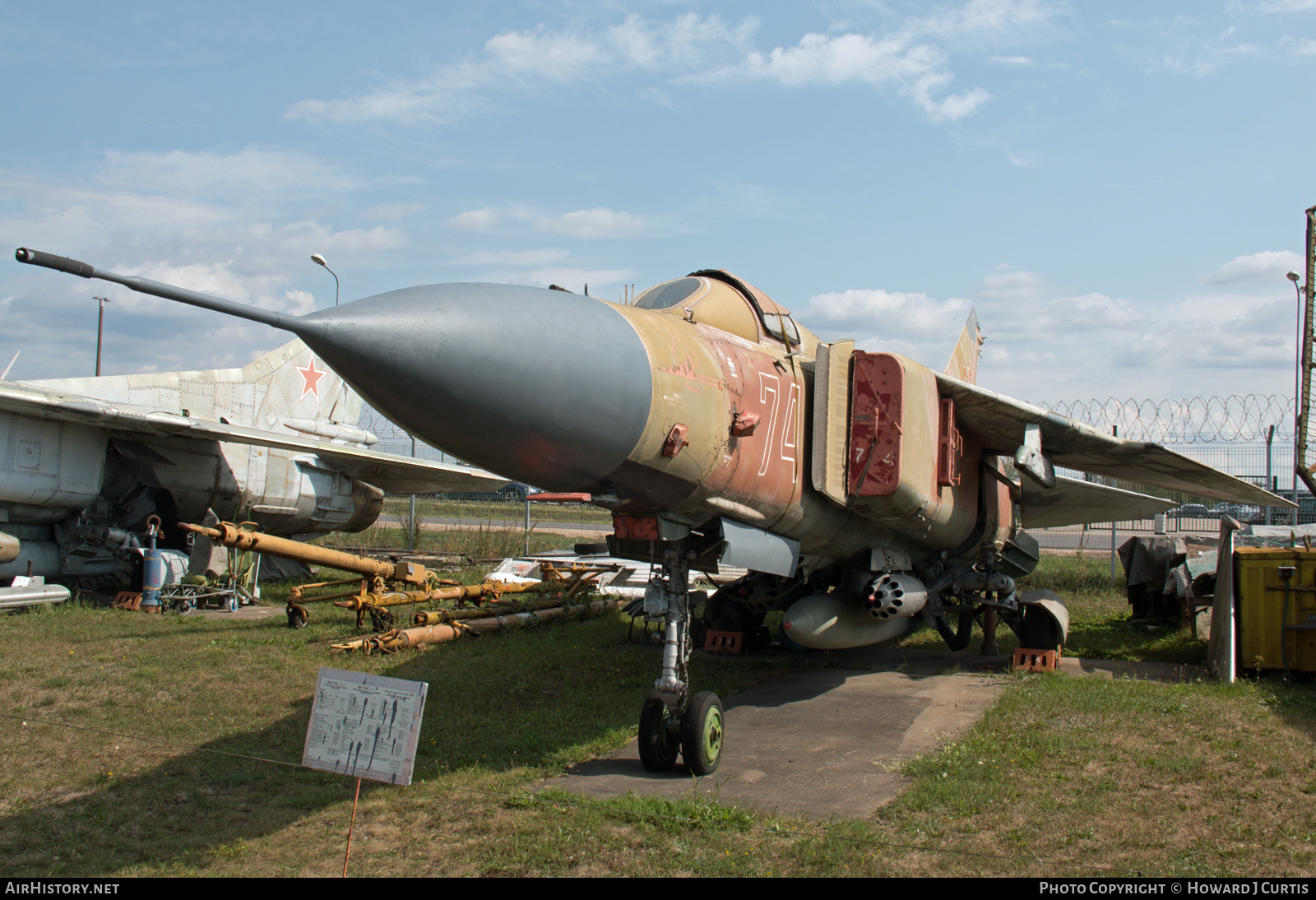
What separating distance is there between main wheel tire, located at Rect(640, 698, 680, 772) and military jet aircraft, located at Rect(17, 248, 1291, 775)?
0.04ft

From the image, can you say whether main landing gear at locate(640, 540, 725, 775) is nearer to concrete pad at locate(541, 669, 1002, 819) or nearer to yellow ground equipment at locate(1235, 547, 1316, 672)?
concrete pad at locate(541, 669, 1002, 819)

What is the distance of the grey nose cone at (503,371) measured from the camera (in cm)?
370

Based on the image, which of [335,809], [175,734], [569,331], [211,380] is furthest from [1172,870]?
[211,380]

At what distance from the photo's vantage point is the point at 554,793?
5.18 metres

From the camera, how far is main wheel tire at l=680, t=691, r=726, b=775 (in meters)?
5.59

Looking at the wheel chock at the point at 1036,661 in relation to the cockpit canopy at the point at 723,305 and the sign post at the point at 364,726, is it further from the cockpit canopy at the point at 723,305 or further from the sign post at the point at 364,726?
the sign post at the point at 364,726

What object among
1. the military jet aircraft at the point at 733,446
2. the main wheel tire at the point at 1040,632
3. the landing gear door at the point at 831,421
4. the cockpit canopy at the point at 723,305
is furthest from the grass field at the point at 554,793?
the cockpit canopy at the point at 723,305

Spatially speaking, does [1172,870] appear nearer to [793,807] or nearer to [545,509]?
[793,807]

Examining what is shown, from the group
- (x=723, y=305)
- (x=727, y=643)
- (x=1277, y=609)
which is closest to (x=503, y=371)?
(x=723, y=305)

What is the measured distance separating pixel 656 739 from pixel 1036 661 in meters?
5.36

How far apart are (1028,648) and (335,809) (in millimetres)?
7338

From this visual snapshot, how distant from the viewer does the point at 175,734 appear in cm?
652

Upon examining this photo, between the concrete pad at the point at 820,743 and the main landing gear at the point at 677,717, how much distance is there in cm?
11

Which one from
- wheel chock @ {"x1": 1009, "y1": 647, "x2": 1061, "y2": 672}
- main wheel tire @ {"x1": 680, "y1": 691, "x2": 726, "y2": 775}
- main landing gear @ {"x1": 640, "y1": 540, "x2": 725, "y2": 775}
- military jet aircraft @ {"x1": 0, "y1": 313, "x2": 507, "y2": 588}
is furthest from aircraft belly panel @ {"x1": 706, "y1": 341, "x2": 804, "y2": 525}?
military jet aircraft @ {"x1": 0, "y1": 313, "x2": 507, "y2": 588}
